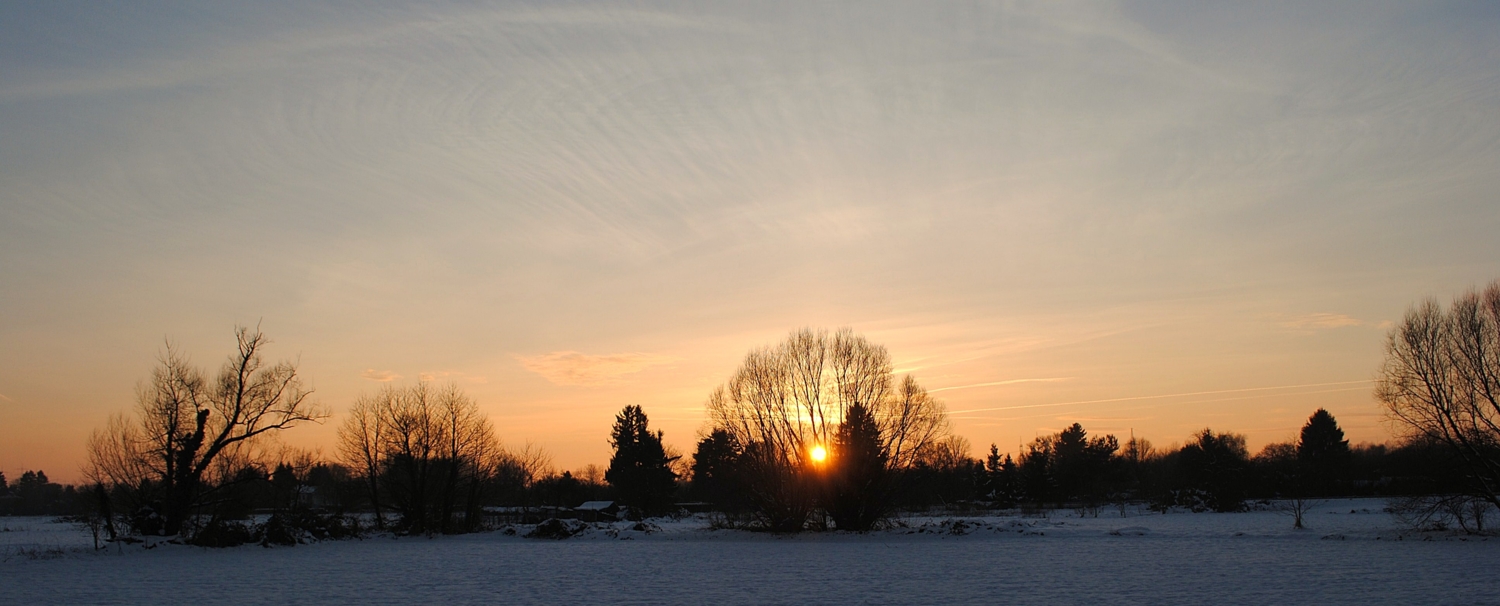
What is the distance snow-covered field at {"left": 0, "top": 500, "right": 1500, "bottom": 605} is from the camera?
17453 mm

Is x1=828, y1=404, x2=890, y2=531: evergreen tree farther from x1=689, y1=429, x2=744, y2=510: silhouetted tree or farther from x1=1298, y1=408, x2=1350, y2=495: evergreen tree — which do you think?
x1=1298, y1=408, x2=1350, y2=495: evergreen tree

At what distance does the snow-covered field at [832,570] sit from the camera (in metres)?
17.5

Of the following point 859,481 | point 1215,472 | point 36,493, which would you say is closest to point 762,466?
point 859,481

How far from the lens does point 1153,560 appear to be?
23969 mm

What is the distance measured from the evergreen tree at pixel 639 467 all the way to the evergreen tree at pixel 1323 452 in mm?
53728

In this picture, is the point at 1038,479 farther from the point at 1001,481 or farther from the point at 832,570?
the point at 832,570

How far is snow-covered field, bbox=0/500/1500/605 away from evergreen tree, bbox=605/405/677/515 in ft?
105

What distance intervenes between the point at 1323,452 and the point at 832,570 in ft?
225

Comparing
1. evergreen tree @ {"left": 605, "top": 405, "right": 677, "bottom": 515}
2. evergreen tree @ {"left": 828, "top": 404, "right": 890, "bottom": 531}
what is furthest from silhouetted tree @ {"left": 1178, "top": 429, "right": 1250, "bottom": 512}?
evergreen tree @ {"left": 605, "top": 405, "right": 677, "bottom": 515}

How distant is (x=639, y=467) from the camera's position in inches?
2729

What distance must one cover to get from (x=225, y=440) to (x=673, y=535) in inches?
829

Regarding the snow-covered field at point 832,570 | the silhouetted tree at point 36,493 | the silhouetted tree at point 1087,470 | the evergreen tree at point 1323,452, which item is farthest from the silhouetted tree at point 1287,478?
the silhouetted tree at point 36,493

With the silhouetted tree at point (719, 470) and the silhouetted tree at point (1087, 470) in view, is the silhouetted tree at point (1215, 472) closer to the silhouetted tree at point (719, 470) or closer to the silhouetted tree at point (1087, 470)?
the silhouetted tree at point (1087, 470)

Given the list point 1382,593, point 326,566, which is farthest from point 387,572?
point 1382,593
